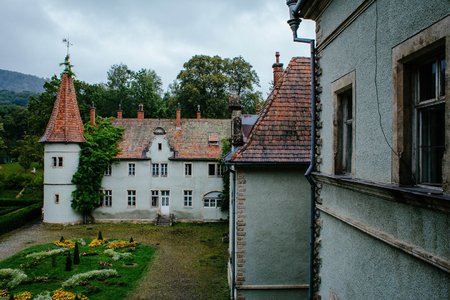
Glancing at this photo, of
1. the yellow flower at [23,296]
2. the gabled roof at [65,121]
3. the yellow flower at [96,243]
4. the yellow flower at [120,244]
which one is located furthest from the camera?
the gabled roof at [65,121]

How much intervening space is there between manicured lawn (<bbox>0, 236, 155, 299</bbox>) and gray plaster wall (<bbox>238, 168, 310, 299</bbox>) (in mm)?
6475

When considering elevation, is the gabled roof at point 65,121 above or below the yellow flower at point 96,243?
above

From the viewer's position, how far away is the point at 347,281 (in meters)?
6.11

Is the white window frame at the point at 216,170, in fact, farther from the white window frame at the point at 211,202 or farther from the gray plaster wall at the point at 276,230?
the gray plaster wall at the point at 276,230

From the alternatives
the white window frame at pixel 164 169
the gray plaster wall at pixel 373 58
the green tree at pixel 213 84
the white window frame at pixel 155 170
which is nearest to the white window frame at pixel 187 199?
the white window frame at pixel 164 169

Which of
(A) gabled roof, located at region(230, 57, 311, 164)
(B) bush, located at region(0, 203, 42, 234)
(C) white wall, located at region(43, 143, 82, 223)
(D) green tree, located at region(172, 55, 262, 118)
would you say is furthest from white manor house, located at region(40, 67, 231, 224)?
(A) gabled roof, located at region(230, 57, 311, 164)

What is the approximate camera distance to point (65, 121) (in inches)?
1169

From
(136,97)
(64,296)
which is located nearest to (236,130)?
(64,296)

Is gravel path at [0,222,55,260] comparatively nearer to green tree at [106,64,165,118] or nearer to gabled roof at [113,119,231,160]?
gabled roof at [113,119,231,160]

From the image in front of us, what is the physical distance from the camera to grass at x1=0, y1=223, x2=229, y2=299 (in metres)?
15.9

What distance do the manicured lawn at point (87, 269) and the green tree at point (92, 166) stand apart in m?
6.55

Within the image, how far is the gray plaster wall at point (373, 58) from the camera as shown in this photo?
4273mm

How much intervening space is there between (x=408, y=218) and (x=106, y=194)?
2954 cm

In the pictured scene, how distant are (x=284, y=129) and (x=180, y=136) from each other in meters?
20.6
